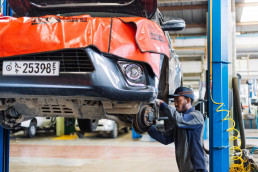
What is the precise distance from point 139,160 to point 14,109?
12.3 ft

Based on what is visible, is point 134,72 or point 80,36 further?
point 134,72

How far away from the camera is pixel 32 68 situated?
2227mm

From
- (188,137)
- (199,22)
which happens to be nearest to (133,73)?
(188,137)

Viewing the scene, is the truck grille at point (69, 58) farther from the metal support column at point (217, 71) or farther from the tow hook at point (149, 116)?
the metal support column at point (217, 71)

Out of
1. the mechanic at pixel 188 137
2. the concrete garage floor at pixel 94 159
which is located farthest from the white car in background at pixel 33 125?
the mechanic at pixel 188 137

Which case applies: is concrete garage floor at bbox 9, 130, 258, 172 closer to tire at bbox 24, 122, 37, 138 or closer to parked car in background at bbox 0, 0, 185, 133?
tire at bbox 24, 122, 37, 138

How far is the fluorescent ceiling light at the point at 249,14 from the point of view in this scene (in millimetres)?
9448

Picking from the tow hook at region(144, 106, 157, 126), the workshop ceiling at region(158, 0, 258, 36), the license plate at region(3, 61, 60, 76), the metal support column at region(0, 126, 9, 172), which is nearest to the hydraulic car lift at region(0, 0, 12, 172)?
the metal support column at region(0, 126, 9, 172)

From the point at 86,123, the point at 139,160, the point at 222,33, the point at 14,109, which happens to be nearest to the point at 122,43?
the point at 222,33

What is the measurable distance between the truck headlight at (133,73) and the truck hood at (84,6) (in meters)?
0.85

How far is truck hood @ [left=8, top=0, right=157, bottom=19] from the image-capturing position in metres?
2.89

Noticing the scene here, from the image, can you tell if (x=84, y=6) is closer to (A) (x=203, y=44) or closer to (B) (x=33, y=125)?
(B) (x=33, y=125)

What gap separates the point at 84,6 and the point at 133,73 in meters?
1.16

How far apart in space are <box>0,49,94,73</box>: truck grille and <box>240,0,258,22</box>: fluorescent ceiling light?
8.33 metres
